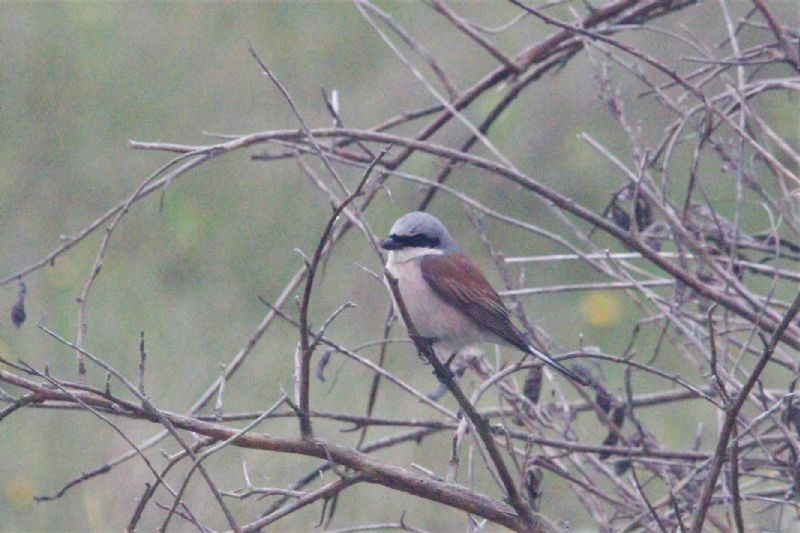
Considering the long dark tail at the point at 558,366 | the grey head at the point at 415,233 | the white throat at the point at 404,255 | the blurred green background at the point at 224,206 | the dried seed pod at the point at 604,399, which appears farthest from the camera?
the blurred green background at the point at 224,206

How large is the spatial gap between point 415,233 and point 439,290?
0.21 metres

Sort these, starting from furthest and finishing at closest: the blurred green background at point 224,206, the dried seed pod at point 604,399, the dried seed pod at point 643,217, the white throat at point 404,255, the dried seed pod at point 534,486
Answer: the blurred green background at point 224,206, the white throat at point 404,255, the dried seed pod at point 643,217, the dried seed pod at point 604,399, the dried seed pod at point 534,486

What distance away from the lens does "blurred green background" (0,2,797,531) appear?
5973 mm

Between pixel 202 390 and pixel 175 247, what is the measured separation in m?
1.56

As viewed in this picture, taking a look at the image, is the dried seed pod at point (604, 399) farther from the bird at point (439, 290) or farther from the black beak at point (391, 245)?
the black beak at point (391, 245)

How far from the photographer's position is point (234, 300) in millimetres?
7262

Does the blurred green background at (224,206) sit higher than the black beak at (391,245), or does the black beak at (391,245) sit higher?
the blurred green background at (224,206)

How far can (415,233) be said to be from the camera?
402 cm

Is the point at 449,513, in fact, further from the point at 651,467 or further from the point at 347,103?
the point at 347,103

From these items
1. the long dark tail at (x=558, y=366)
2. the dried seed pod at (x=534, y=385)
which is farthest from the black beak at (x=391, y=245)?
the dried seed pod at (x=534, y=385)

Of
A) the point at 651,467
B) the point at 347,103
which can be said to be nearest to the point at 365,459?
the point at 651,467

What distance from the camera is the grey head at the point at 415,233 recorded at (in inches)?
156

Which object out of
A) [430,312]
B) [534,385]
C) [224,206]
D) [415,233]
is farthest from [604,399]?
[224,206]

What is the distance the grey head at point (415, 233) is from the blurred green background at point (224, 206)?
5.96ft
